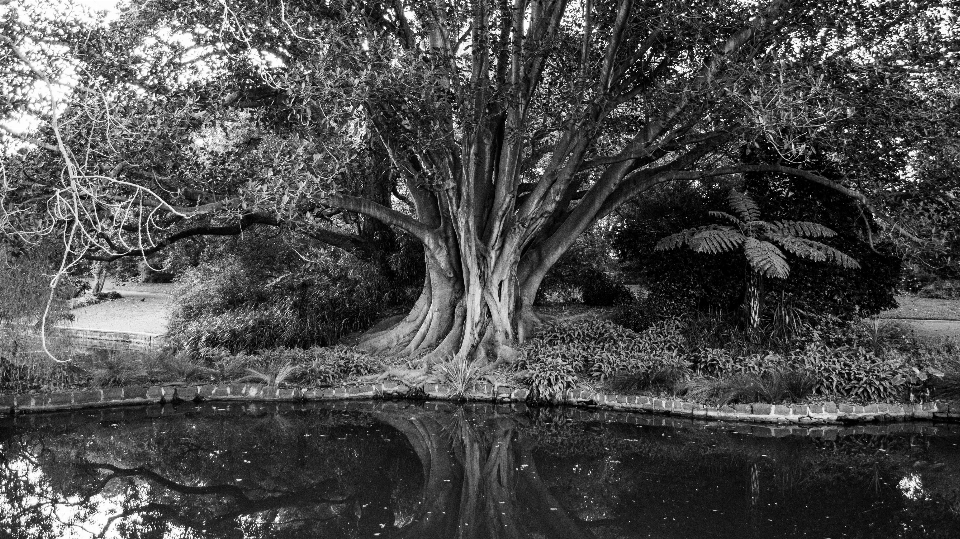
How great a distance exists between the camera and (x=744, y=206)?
10.3 m

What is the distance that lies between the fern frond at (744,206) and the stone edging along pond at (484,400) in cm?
324

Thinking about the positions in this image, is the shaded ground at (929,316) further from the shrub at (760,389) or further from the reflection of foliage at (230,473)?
the reflection of foliage at (230,473)

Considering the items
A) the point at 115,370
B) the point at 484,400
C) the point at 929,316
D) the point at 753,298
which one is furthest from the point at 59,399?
the point at 929,316

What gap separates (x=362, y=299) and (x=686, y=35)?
23.1 ft

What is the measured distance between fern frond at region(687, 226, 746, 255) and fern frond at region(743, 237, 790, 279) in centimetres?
16

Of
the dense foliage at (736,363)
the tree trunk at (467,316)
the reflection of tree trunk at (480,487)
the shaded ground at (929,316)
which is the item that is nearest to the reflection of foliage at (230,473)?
the reflection of tree trunk at (480,487)

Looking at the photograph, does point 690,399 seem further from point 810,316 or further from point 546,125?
point 546,125

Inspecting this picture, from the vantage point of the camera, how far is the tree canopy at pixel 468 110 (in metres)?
7.69

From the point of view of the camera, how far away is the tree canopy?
7691 mm

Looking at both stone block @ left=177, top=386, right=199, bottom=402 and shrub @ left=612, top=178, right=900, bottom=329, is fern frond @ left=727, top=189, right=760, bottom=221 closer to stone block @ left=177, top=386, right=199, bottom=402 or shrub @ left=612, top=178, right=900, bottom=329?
shrub @ left=612, top=178, right=900, bottom=329

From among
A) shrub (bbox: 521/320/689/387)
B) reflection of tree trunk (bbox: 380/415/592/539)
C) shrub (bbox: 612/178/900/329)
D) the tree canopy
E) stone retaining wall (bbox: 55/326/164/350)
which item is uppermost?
the tree canopy

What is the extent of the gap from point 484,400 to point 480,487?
3.37m

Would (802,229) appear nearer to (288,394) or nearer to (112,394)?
(288,394)

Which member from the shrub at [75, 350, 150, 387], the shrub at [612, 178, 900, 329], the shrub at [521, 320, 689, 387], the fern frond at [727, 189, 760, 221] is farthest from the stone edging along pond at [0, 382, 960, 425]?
the fern frond at [727, 189, 760, 221]
